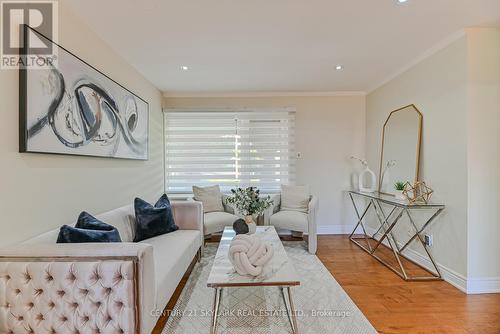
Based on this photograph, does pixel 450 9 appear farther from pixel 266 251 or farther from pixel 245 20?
pixel 266 251

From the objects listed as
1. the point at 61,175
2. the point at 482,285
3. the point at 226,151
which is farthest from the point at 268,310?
the point at 226,151

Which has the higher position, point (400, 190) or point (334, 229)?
point (400, 190)

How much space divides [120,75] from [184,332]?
8.77ft

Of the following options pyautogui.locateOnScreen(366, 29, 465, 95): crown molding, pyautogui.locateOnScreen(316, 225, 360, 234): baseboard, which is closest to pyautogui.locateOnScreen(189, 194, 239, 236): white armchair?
pyautogui.locateOnScreen(316, 225, 360, 234): baseboard

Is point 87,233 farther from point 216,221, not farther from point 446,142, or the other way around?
point 446,142

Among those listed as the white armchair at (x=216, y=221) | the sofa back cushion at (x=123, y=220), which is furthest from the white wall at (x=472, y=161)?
the sofa back cushion at (x=123, y=220)

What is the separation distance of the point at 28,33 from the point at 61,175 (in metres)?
0.98

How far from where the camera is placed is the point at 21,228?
5.48 ft

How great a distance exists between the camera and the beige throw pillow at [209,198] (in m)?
4.14

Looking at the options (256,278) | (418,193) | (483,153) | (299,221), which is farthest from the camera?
(299,221)

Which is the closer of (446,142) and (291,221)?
(446,142)

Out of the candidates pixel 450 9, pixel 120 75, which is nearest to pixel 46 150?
pixel 120 75

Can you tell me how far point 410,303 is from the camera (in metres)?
2.31

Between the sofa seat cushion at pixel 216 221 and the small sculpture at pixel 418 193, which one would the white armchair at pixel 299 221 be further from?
the small sculpture at pixel 418 193
